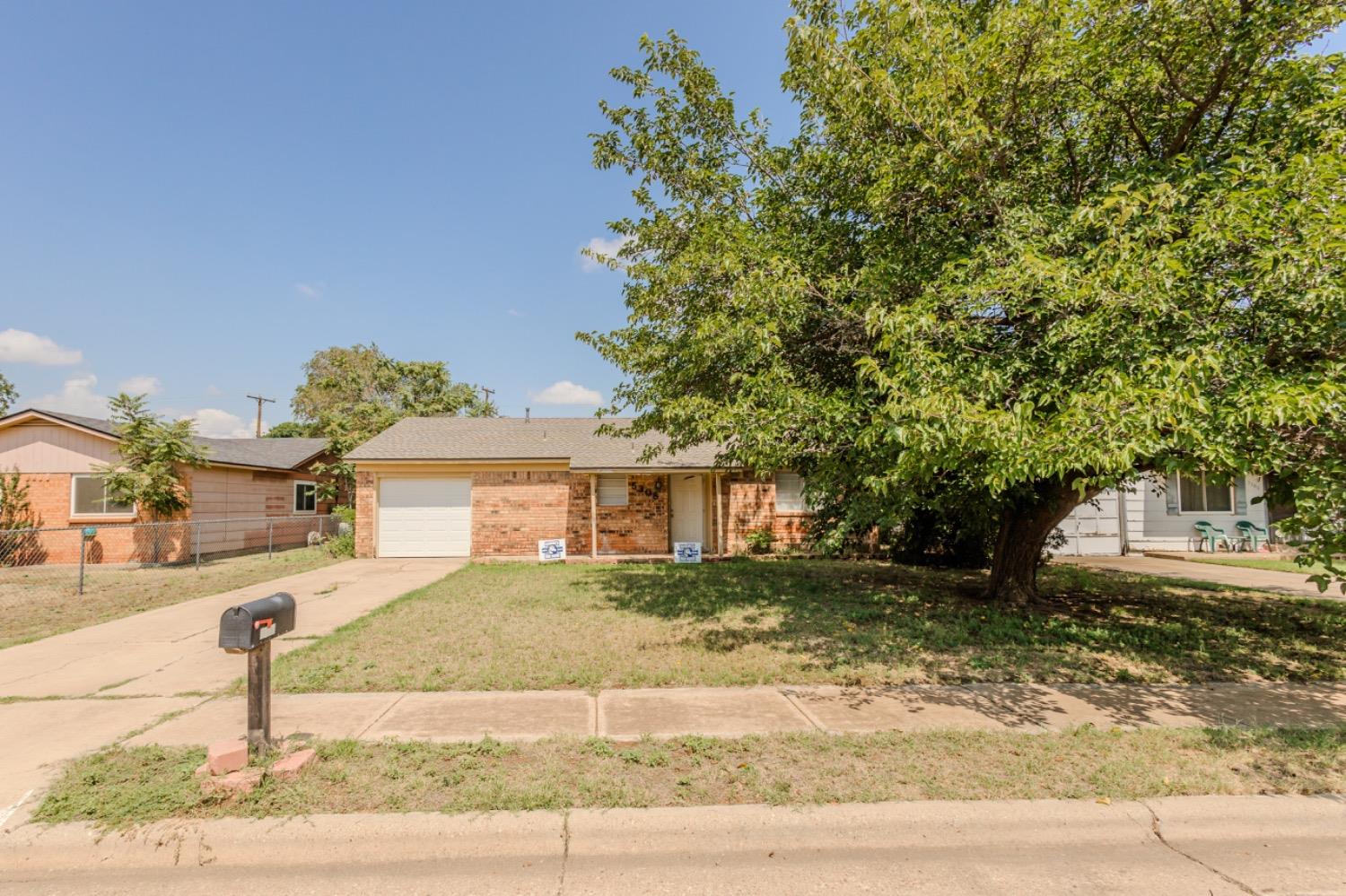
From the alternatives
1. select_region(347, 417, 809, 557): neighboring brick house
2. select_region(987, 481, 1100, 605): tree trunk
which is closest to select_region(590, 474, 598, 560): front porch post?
select_region(347, 417, 809, 557): neighboring brick house

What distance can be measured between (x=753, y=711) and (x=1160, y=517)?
16.8 m

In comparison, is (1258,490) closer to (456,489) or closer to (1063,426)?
(1063,426)

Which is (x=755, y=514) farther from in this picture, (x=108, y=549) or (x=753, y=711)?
(x=108, y=549)

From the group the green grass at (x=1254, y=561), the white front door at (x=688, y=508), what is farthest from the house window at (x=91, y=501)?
the green grass at (x=1254, y=561)

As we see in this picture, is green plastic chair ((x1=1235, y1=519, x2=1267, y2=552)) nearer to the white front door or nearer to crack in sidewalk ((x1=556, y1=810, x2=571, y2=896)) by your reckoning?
the white front door

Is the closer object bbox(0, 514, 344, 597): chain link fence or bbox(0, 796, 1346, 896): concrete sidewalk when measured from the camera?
bbox(0, 796, 1346, 896): concrete sidewalk

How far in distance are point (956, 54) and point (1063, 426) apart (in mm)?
3956

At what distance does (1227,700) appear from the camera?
5062 mm

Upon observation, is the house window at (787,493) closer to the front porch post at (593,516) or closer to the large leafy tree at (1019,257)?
the front porch post at (593,516)

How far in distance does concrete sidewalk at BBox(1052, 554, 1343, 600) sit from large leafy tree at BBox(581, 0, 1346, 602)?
5868 mm

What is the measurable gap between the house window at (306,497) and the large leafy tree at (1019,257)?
59.3 feet

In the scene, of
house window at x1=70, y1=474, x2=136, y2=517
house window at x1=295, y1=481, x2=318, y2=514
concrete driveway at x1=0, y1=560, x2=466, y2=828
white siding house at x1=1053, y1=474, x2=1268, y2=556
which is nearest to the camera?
concrete driveway at x1=0, y1=560, x2=466, y2=828

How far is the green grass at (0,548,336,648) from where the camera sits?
8383 mm

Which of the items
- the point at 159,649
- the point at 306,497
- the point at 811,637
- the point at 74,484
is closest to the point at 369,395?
the point at 306,497
